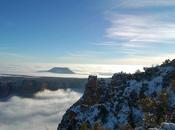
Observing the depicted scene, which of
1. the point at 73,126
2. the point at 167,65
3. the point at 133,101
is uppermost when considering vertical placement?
the point at 167,65

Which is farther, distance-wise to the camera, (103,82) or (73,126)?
(103,82)

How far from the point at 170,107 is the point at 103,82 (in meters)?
34.8

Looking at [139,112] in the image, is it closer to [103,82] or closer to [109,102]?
[109,102]

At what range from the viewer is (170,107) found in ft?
295

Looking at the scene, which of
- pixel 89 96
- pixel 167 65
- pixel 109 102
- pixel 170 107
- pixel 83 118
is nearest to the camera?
pixel 170 107

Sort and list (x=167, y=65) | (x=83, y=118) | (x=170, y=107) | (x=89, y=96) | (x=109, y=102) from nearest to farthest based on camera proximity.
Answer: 1. (x=170, y=107)
2. (x=83, y=118)
3. (x=109, y=102)
4. (x=167, y=65)
5. (x=89, y=96)

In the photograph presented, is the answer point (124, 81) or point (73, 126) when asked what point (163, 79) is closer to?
point (124, 81)

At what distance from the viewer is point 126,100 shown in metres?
104

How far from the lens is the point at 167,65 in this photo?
114250mm

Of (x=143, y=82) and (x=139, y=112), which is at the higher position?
(x=143, y=82)

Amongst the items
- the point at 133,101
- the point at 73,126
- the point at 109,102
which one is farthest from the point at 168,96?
the point at 73,126

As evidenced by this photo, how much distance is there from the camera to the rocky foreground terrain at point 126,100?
9031 centimetres

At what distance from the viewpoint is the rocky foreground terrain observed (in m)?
90.3

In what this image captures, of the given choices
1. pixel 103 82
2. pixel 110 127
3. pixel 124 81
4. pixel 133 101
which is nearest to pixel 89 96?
pixel 103 82
